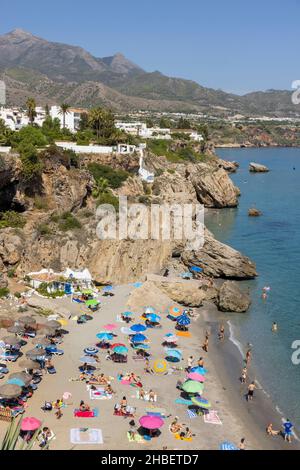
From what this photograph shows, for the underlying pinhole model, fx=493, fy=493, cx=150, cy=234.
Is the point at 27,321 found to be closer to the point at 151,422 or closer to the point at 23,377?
the point at 23,377

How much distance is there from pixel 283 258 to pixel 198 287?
590 inches

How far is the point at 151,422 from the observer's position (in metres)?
18.3

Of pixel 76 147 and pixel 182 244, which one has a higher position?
pixel 76 147

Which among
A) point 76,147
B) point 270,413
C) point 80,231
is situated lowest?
point 270,413

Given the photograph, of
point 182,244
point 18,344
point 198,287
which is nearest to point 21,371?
point 18,344

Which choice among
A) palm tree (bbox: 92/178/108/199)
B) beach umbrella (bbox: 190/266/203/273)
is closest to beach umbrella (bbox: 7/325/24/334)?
beach umbrella (bbox: 190/266/203/273)

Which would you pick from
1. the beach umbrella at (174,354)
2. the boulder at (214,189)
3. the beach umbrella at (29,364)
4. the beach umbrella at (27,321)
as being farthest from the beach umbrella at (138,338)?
the boulder at (214,189)

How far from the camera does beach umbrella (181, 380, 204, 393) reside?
69.9 ft

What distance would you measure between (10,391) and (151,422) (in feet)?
18.5

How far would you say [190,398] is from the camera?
21625mm

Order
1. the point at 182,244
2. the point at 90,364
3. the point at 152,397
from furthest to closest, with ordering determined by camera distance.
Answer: the point at 182,244
the point at 90,364
the point at 152,397

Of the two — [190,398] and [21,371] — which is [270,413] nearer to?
[190,398]

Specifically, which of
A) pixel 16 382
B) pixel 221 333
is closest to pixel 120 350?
pixel 16 382

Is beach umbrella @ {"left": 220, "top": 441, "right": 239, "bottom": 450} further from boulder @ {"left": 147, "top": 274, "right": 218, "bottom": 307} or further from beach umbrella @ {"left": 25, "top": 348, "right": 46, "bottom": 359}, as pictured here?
boulder @ {"left": 147, "top": 274, "right": 218, "bottom": 307}
